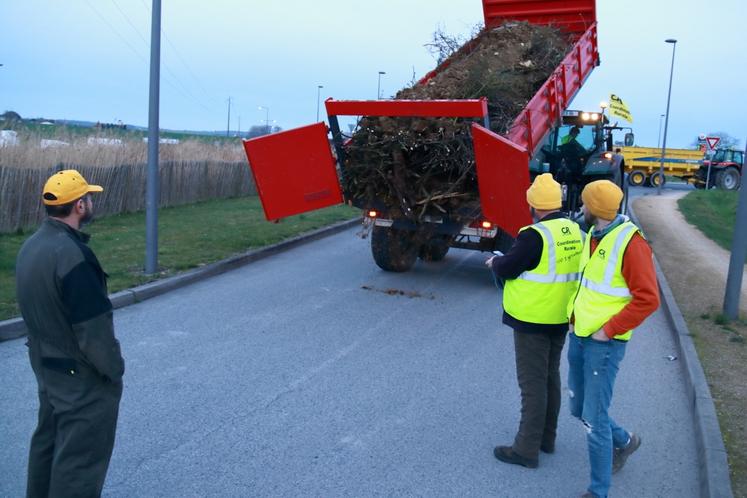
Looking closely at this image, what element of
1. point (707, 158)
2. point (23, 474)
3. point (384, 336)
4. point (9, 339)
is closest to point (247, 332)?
point (384, 336)

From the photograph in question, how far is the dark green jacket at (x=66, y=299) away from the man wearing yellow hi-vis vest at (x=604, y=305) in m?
2.53

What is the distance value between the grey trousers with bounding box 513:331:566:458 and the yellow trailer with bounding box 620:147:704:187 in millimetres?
37234

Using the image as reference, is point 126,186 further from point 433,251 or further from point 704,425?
point 704,425

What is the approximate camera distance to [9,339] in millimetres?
6902

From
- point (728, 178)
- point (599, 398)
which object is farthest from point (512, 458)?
point (728, 178)

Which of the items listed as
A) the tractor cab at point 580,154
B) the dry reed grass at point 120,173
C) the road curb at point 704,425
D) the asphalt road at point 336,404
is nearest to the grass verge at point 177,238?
the dry reed grass at point 120,173

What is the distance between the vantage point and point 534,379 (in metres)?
4.61

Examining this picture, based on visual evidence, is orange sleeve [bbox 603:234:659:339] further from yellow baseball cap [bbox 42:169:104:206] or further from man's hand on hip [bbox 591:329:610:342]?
yellow baseball cap [bbox 42:169:104:206]

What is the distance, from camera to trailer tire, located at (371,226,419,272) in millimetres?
10266

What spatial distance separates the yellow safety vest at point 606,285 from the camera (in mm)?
3992

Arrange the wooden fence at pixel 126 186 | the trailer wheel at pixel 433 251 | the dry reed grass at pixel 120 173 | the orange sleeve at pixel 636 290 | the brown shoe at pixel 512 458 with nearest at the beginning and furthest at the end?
the orange sleeve at pixel 636 290 < the brown shoe at pixel 512 458 < the trailer wheel at pixel 433 251 < the wooden fence at pixel 126 186 < the dry reed grass at pixel 120 173

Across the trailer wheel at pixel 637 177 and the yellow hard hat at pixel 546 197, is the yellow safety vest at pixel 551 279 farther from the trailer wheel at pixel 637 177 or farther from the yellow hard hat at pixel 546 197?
the trailer wheel at pixel 637 177

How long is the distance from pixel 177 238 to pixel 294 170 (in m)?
4.19

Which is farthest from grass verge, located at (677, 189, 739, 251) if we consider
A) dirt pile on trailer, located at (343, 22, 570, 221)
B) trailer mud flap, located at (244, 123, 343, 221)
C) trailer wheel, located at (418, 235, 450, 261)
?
trailer mud flap, located at (244, 123, 343, 221)
